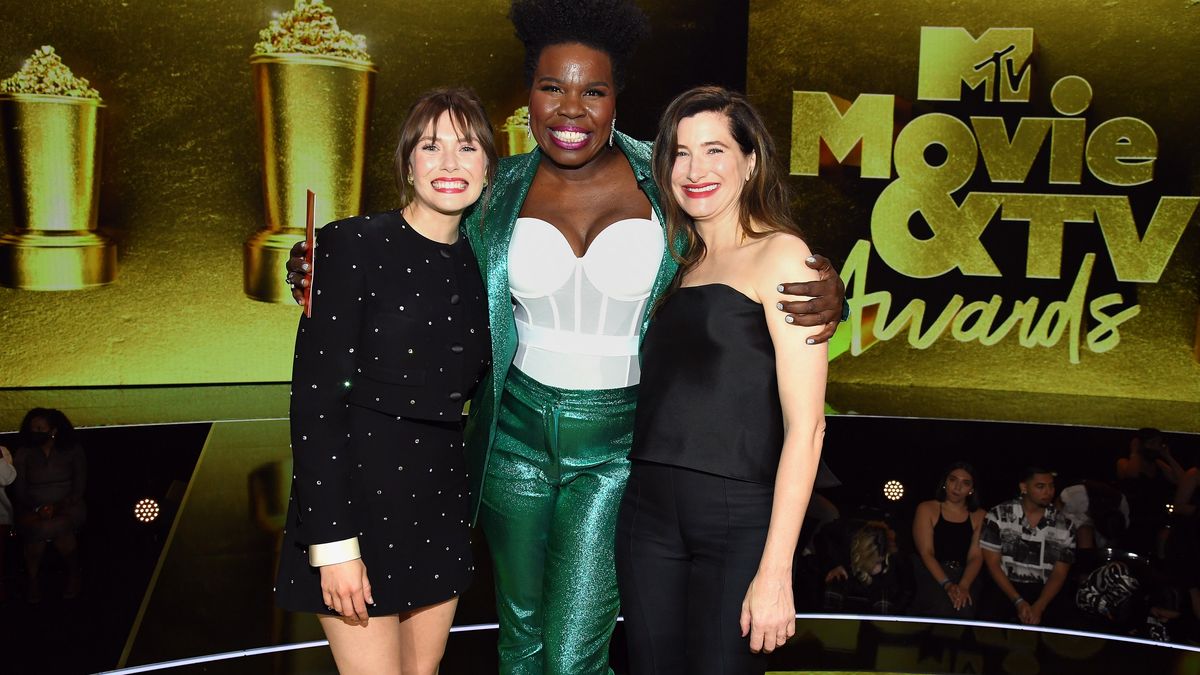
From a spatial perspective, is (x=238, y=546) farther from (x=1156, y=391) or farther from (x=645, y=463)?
(x=1156, y=391)

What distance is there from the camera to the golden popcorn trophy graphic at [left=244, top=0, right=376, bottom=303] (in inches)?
281

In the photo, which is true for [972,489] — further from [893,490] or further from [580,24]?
[580,24]

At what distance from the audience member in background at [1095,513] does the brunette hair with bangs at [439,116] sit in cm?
325

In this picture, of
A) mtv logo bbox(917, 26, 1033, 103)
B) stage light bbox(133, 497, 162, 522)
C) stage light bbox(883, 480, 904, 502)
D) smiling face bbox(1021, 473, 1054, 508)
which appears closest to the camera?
smiling face bbox(1021, 473, 1054, 508)

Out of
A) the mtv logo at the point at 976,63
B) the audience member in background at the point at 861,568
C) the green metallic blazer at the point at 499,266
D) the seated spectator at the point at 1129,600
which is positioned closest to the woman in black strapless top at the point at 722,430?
the green metallic blazer at the point at 499,266

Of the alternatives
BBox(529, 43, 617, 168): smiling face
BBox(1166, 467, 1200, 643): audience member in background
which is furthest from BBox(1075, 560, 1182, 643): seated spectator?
BBox(529, 43, 617, 168): smiling face

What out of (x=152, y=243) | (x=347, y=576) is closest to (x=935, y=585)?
(x=347, y=576)

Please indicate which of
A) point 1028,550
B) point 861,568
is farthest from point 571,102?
point 1028,550

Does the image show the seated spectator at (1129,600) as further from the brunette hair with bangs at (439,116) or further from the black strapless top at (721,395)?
the brunette hair with bangs at (439,116)

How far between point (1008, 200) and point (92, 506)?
6.03 m

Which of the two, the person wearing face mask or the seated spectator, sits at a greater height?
the person wearing face mask

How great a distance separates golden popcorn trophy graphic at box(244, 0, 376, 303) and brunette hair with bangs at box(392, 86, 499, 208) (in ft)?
18.0

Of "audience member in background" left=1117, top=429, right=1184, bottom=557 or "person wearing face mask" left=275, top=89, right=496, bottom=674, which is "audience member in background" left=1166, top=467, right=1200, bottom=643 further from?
"person wearing face mask" left=275, top=89, right=496, bottom=674

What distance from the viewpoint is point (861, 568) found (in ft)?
13.1
